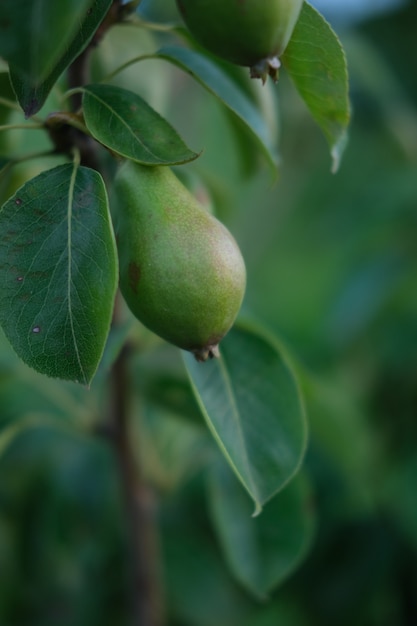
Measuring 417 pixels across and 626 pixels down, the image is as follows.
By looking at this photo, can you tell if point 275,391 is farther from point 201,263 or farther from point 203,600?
point 203,600

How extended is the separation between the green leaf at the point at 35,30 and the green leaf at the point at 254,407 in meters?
0.32

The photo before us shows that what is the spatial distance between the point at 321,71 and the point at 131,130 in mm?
173

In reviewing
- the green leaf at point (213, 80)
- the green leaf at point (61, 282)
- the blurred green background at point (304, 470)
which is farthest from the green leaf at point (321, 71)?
the blurred green background at point (304, 470)

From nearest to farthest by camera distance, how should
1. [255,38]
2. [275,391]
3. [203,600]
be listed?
[255,38], [275,391], [203,600]

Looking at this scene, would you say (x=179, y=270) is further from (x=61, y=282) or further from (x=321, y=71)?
(x=321, y=71)

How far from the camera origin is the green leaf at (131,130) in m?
0.67

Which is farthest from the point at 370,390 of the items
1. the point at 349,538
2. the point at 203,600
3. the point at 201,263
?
the point at 201,263

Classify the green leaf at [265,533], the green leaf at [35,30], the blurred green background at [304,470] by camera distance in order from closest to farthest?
the green leaf at [35,30] → the green leaf at [265,533] → the blurred green background at [304,470]

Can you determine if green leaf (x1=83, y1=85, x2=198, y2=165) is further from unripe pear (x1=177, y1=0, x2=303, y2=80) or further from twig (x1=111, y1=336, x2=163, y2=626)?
twig (x1=111, y1=336, x2=163, y2=626)

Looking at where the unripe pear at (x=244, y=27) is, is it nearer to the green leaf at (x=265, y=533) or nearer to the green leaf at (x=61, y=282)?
the green leaf at (x=61, y=282)

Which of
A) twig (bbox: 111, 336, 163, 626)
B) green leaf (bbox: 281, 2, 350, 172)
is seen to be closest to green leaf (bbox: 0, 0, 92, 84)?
green leaf (bbox: 281, 2, 350, 172)

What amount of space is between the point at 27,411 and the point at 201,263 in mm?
656

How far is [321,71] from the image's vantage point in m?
0.74

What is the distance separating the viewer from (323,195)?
2.18 m
